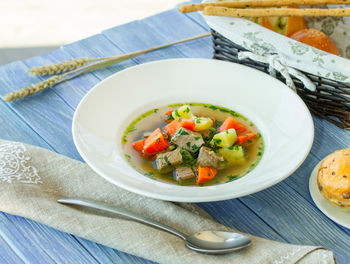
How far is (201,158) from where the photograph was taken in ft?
4.39

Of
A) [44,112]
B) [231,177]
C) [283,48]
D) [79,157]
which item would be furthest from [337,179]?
[44,112]

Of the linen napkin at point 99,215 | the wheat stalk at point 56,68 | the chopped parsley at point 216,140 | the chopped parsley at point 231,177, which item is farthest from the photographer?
the wheat stalk at point 56,68

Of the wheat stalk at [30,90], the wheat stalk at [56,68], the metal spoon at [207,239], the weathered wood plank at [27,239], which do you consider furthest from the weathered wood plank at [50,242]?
the wheat stalk at [56,68]

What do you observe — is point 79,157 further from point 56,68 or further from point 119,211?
point 56,68

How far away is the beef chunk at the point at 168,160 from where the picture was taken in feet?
4.42

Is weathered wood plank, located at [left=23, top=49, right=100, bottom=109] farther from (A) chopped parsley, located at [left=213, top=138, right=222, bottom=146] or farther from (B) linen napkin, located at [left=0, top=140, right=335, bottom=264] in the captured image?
(A) chopped parsley, located at [left=213, top=138, right=222, bottom=146]

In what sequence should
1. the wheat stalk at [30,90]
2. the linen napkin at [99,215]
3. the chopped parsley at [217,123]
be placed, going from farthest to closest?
the wheat stalk at [30,90] < the chopped parsley at [217,123] < the linen napkin at [99,215]

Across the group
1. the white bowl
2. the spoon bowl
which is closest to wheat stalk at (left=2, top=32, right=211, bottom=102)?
the white bowl

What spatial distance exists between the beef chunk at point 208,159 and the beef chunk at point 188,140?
0.05 m

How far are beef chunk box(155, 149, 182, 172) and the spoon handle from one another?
0.21 meters

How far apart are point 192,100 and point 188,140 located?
28 cm

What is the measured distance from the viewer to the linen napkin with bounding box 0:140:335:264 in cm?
107

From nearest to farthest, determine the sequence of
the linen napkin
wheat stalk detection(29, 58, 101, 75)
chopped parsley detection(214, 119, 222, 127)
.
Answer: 1. the linen napkin
2. chopped parsley detection(214, 119, 222, 127)
3. wheat stalk detection(29, 58, 101, 75)

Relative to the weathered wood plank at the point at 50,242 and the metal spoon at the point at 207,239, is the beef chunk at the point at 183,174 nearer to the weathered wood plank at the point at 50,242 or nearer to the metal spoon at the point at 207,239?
the metal spoon at the point at 207,239
